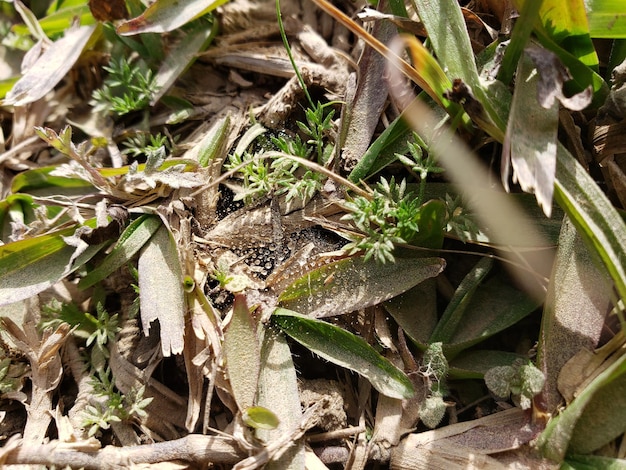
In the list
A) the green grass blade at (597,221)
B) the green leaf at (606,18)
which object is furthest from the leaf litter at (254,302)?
the green leaf at (606,18)

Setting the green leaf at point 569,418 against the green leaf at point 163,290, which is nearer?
the green leaf at point 569,418

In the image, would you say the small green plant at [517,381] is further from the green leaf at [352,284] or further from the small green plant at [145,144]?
the small green plant at [145,144]

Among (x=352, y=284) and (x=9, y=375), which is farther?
(x=9, y=375)

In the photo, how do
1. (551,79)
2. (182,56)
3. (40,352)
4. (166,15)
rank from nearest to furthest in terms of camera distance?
(551,79) < (40,352) < (166,15) < (182,56)

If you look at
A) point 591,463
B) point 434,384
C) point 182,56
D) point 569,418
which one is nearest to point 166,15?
point 182,56

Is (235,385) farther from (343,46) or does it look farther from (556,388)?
(343,46)

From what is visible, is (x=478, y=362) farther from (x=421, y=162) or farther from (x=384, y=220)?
(x=421, y=162)
